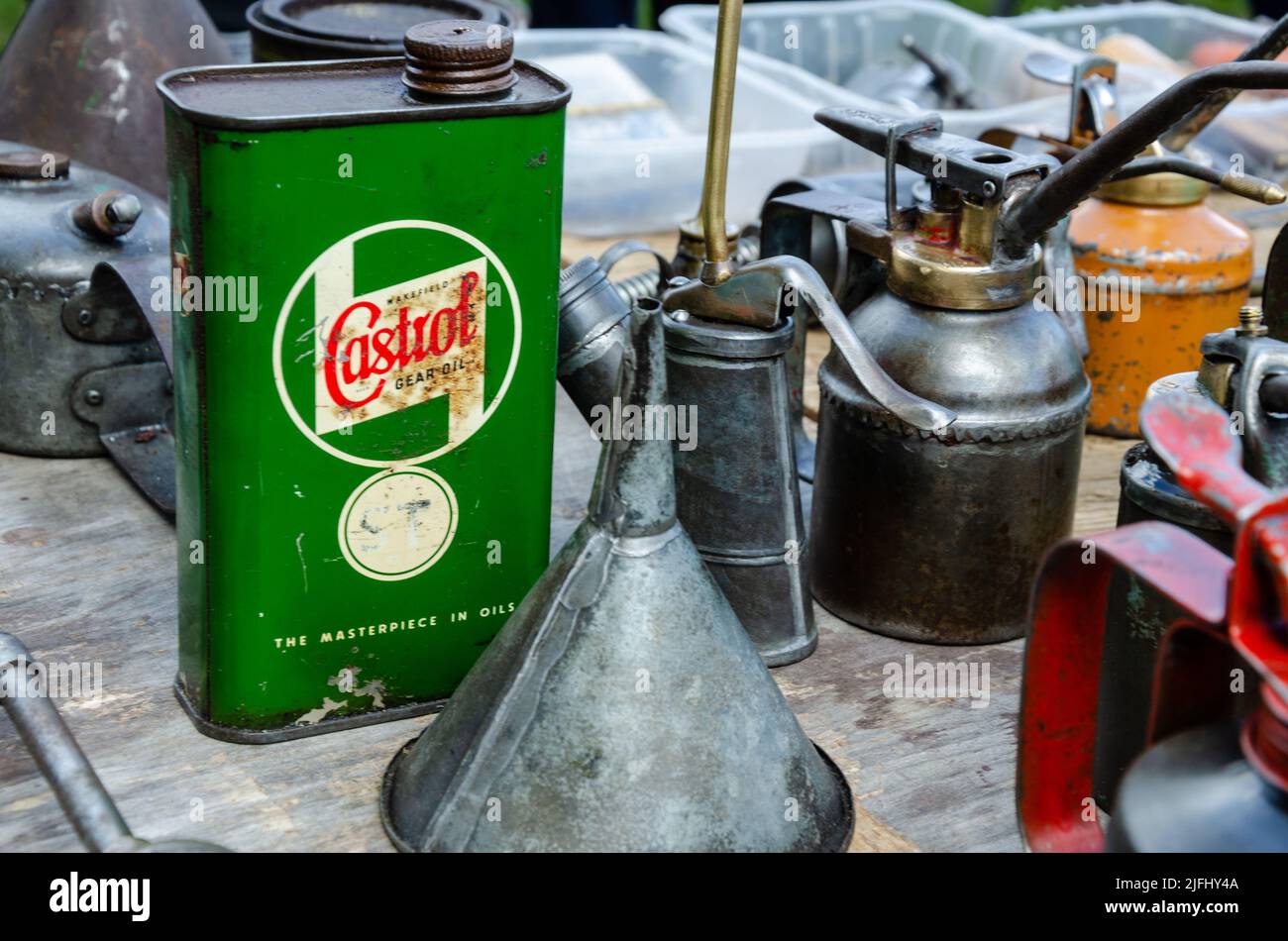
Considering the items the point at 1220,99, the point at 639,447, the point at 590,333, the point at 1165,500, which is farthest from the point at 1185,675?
the point at 1220,99

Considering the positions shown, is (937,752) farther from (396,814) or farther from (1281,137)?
(1281,137)

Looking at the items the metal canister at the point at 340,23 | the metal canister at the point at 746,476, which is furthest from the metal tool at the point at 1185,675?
the metal canister at the point at 340,23

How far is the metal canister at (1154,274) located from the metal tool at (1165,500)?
490 millimetres

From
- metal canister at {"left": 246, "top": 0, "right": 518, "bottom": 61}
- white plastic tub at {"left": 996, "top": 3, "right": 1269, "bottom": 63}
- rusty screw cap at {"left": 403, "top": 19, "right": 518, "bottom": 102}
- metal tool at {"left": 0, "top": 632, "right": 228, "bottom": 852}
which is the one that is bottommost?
metal tool at {"left": 0, "top": 632, "right": 228, "bottom": 852}

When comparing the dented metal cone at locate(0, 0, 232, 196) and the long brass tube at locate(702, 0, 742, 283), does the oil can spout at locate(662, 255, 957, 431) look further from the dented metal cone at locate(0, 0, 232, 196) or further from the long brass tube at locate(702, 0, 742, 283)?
the dented metal cone at locate(0, 0, 232, 196)

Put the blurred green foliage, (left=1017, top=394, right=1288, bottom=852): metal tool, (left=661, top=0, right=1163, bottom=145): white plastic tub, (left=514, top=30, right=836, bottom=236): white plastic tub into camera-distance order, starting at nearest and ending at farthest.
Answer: (left=1017, top=394, right=1288, bottom=852): metal tool < (left=514, top=30, right=836, bottom=236): white plastic tub < (left=661, top=0, right=1163, bottom=145): white plastic tub < the blurred green foliage

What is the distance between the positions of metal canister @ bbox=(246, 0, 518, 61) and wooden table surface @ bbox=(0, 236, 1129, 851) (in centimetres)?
47

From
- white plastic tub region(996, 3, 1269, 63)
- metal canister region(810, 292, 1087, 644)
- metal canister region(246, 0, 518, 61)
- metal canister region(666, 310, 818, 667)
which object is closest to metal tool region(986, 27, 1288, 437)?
metal canister region(810, 292, 1087, 644)

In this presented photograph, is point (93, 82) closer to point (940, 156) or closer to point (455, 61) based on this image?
point (455, 61)

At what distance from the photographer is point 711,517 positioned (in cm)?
108

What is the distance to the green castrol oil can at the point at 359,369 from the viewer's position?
2.88ft

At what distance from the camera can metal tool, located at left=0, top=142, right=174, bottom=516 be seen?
1.26 meters

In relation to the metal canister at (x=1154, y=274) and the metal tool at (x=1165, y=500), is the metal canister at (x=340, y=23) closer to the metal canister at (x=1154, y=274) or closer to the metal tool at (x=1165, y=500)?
the metal canister at (x=1154, y=274)

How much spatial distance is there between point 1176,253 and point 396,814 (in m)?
0.88
